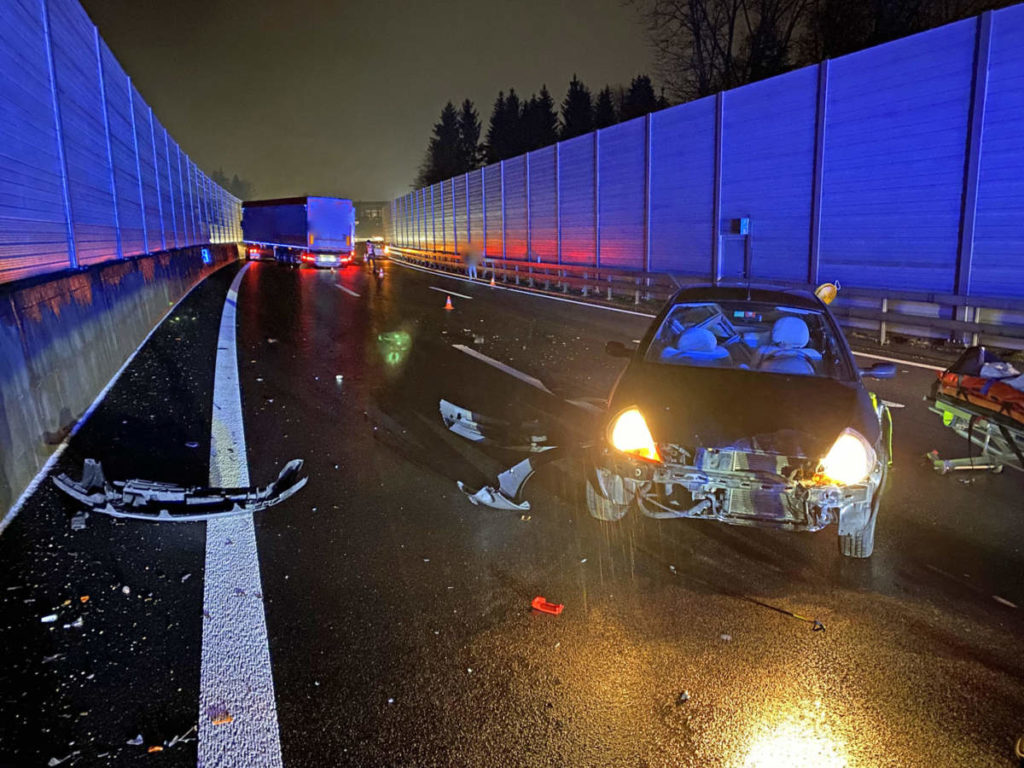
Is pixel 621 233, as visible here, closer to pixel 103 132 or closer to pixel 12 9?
pixel 103 132

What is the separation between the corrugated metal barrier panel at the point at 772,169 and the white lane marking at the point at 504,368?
9.45m

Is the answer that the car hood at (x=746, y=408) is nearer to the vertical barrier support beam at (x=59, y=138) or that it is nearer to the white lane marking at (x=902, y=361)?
the white lane marking at (x=902, y=361)

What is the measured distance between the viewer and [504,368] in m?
10.2

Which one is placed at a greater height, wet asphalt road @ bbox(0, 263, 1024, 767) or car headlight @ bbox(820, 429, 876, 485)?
car headlight @ bbox(820, 429, 876, 485)

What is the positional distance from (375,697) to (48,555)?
239 centimetres

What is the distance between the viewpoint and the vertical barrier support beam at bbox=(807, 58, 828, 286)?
54.0ft

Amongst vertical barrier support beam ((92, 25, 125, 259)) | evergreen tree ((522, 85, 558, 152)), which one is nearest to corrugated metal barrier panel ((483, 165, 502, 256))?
vertical barrier support beam ((92, 25, 125, 259))

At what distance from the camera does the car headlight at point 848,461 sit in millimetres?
3881

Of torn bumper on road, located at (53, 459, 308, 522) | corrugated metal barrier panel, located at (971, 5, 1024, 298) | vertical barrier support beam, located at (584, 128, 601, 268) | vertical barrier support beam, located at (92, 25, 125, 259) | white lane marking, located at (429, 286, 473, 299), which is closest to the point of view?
torn bumper on road, located at (53, 459, 308, 522)

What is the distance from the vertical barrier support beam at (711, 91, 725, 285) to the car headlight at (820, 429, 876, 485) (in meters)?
16.8

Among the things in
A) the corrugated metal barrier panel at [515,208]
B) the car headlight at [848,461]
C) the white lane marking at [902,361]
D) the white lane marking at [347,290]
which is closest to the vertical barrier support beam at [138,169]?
the white lane marking at [347,290]

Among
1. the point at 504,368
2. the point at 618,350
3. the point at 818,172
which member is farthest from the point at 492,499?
the point at 818,172

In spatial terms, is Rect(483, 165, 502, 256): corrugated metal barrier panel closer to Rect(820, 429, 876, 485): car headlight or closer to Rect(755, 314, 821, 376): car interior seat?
Rect(755, 314, 821, 376): car interior seat

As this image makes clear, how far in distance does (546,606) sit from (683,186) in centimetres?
1998
